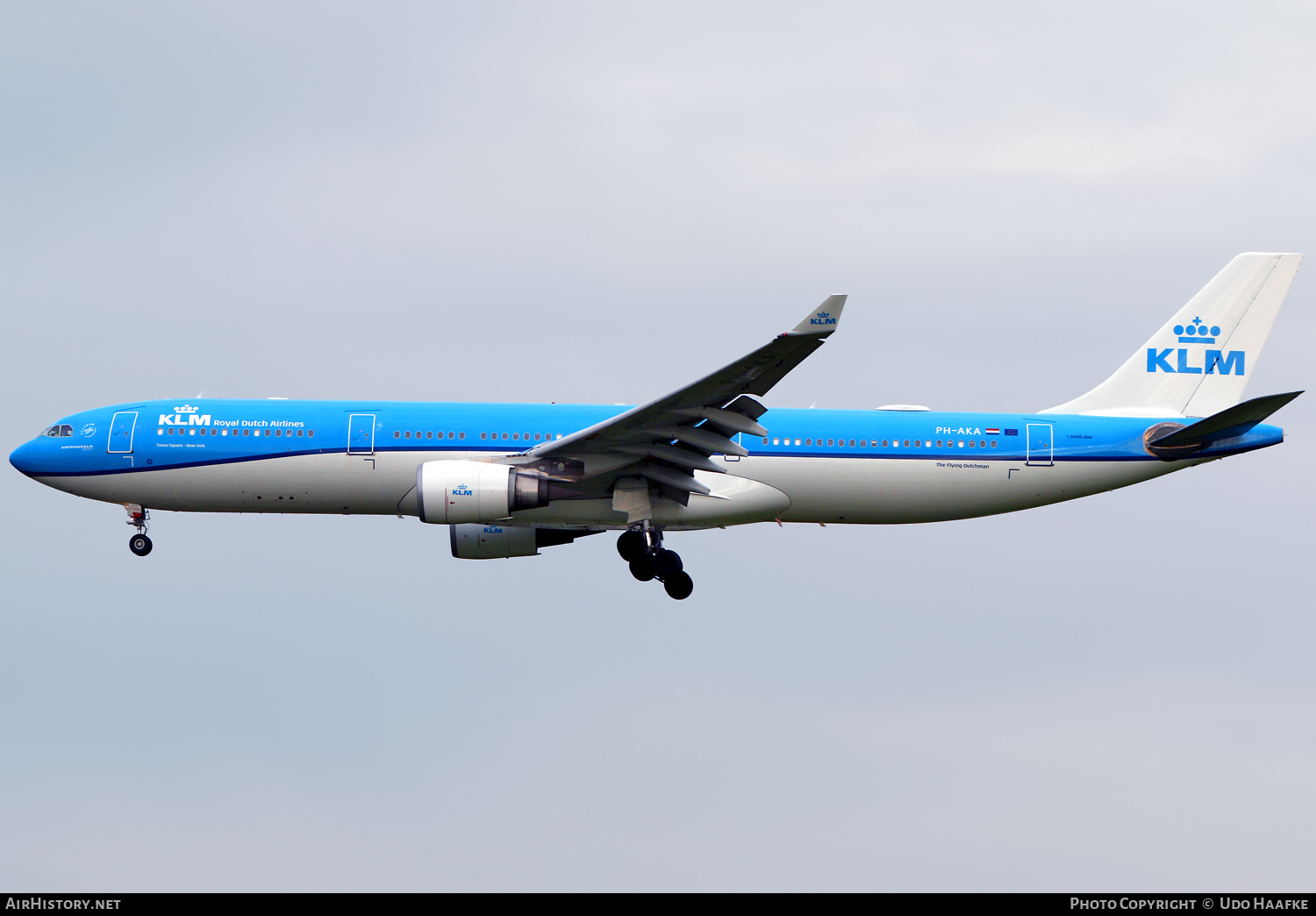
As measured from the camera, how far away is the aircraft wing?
81.2ft

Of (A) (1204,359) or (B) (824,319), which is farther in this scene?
(A) (1204,359)

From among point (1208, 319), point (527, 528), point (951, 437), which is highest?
point (1208, 319)

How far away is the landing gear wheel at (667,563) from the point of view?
30.7 meters

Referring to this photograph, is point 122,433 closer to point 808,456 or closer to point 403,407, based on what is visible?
point 403,407

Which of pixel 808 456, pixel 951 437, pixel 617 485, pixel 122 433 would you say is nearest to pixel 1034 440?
pixel 951 437

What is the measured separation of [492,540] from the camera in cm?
3167

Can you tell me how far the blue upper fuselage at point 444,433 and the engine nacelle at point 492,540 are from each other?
257 centimetres

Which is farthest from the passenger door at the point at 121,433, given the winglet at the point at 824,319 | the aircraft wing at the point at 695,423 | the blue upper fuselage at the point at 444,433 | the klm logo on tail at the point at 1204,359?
the klm logo on tail at the point at 1204,359

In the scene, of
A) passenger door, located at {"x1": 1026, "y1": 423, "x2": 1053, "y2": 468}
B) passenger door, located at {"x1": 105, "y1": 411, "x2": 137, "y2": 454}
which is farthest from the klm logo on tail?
passenger door, located at {"x1": 105, "y1": 411, "x2": 137, "y2": 454}

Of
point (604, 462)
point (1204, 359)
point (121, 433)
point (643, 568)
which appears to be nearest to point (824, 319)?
point (604, 462)

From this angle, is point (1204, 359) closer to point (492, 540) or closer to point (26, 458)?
point (492, 540)

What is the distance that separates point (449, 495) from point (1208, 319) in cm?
1828

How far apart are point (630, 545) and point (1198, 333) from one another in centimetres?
1422

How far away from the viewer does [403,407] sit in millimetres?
30266
